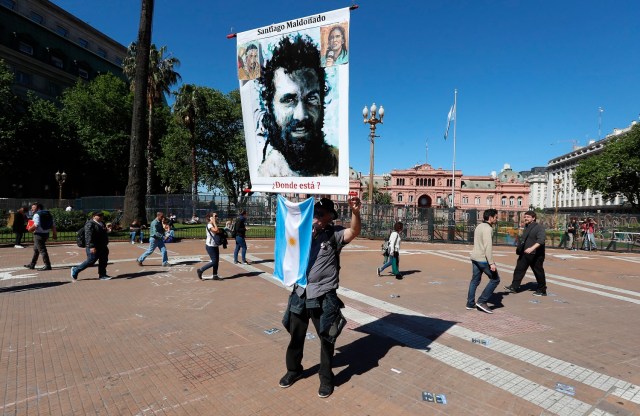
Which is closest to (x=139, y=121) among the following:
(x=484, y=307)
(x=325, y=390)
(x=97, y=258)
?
(x=97, y=258)

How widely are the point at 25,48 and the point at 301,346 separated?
2073 inches

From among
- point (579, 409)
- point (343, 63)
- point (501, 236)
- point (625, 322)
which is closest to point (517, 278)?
point (625, 322)

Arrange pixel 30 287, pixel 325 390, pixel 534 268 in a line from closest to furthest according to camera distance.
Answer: pixel 325 390, pixel 30 287, pixel 534 268

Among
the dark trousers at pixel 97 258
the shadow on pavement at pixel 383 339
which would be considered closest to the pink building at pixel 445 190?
the dark trousers at pixel 97 258

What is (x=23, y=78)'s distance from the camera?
4044 cm

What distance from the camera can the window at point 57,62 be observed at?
43531 millimetres

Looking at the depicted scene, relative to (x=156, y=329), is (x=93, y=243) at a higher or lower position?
higher

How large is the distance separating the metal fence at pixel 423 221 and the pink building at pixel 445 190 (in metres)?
71.8

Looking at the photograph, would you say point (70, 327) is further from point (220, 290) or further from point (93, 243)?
point (93, 243)

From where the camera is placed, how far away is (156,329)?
5391mm

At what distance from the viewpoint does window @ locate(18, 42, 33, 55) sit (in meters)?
39.3

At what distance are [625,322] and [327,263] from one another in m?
6.07

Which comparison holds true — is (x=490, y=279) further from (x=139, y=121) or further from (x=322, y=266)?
(x=139, y=121)

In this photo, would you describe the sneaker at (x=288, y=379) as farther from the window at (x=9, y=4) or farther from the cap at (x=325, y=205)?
the window at (x=9, y=4)
